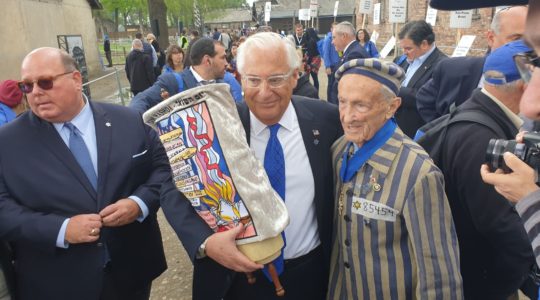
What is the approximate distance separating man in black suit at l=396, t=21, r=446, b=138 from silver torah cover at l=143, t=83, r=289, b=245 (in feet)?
9.81

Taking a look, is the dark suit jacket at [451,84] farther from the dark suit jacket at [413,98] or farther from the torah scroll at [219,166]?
the torah scroll at [219,166]

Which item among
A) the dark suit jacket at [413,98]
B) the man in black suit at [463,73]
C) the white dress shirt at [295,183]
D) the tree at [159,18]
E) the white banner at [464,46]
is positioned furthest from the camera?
the tree at [159,18]

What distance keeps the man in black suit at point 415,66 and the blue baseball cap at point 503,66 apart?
2029 millimetres

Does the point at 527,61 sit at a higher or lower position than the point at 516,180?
higher

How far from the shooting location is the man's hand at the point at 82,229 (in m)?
1.92

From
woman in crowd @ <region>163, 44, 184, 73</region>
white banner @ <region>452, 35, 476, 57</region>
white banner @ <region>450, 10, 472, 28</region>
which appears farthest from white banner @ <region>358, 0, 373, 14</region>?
woman in crowd @ <region>163, 44, 184, 73</region>

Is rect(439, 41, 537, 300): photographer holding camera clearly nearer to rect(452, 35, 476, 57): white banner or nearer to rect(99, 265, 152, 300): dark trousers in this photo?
rect(99, 265, 152, 300): dark trousers

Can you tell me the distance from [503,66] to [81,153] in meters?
2.33

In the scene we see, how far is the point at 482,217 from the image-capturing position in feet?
6.09

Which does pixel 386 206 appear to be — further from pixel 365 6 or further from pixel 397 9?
pixel 365 6

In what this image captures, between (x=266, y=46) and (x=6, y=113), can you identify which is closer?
(x=266, y=46)

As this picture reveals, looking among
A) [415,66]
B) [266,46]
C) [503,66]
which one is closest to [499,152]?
[503,66]

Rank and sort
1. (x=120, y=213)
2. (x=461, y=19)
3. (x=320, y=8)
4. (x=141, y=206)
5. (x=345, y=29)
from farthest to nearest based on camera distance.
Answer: (x=320, y=8)
(x=461, y=19)
(x=345, y=29)
(x=141, y=206)
(x=120, y=213)

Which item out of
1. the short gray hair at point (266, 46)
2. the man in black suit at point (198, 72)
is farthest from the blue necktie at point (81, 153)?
the man in black suit at point (198, 72)
